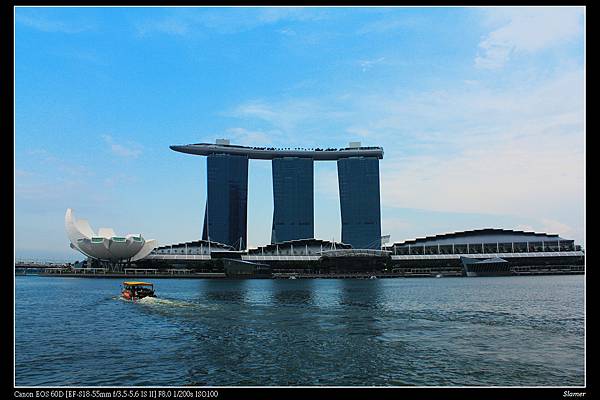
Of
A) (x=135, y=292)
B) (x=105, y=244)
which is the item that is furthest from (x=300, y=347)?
(x=105, y=244)

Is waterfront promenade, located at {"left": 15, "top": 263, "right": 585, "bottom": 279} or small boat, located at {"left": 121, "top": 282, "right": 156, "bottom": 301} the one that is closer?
small boat, located at {"left": 121, "top": 282, "right": 156, "bottom": 301}

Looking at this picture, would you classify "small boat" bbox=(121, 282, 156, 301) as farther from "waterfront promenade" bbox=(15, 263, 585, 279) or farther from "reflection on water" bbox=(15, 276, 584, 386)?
"waterfront promenade" bbox=(15, 263, 585, 279)

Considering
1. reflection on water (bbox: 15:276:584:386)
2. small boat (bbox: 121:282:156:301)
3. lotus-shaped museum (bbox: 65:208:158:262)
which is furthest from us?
lotus-shaped museum (bbox: 65:208:158:262)

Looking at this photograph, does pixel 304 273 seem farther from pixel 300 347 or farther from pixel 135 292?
pixel 300 347

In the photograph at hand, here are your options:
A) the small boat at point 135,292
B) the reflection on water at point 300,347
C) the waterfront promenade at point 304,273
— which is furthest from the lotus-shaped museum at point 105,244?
the reflection on water at point 300,347

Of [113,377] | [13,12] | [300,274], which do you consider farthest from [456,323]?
[300,274]

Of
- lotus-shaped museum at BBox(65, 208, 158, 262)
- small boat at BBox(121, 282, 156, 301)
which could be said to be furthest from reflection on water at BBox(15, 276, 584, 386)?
lotus-shaped museum at BBox(65, 208, 158, 262)
